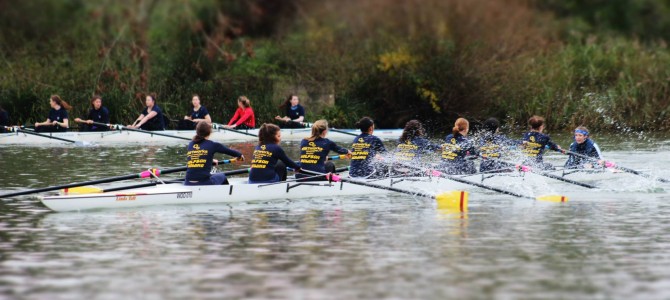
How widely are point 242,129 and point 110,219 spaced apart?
657 inches

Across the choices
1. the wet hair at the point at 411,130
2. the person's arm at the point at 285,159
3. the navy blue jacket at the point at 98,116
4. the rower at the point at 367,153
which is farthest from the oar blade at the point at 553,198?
the navy blue jacket at the point at 98,116

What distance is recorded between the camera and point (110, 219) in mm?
13828

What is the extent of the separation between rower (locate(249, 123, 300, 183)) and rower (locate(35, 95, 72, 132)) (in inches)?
534

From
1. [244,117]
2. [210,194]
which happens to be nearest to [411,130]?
[210,194]

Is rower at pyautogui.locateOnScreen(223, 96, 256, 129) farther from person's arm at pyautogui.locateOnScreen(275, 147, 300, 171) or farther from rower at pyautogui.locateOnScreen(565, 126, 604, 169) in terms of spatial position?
person's arm at pyautogui.locateOnScreen(275, 147, 300, 171)

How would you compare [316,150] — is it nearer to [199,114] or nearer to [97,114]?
[199,114]

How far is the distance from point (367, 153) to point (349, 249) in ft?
17.8

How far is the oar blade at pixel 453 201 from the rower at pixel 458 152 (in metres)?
2.85

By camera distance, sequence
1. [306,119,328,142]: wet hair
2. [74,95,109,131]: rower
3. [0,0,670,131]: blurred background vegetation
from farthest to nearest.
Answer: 1. [0,0,670,131]: blurred background vegetation
2. [74,95,109,131]: rower
3. [306,119,328,142]: wet hair

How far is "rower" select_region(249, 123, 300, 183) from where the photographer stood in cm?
1558

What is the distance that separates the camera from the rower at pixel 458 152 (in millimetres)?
17859

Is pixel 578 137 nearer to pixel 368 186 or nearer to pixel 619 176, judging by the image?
pixel 619 176

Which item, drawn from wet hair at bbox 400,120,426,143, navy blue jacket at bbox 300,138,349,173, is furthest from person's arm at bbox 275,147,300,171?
wet hair at bbox 400,120,426,143

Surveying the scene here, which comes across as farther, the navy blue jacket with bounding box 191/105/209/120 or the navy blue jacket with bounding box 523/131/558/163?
the navy blue jacket with bounding box 191/105/209/120
